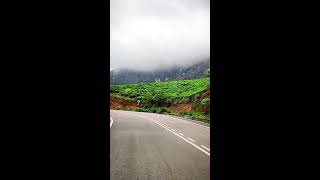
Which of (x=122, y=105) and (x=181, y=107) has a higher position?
(x=181, y=107)

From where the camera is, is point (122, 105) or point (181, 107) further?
point (122, 105)

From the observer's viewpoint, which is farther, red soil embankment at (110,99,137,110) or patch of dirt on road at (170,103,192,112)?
red soil embankment at (110,99,137,110)

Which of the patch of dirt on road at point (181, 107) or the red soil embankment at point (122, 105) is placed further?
the red soil embankment at point (122, 105)
